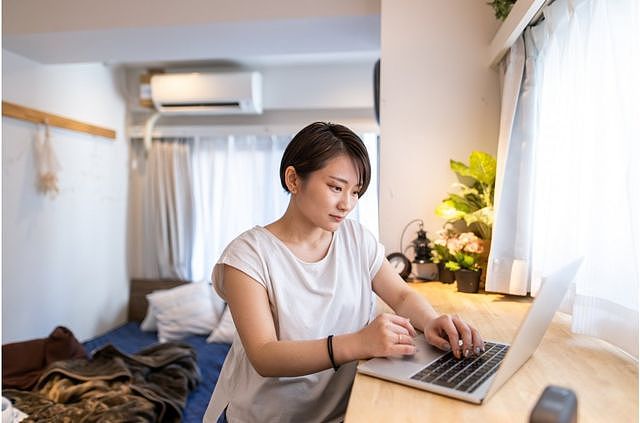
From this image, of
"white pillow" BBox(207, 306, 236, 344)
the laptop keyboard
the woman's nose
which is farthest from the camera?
"white pillow" BBox(207, 306, 236, 344)

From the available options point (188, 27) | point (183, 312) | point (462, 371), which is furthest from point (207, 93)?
point (462, 371)

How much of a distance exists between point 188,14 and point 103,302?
249 cm

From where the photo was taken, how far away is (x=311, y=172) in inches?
46.7

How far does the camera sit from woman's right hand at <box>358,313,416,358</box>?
3.24 feet

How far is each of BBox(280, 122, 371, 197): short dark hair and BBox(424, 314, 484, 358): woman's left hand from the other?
37 centimetres

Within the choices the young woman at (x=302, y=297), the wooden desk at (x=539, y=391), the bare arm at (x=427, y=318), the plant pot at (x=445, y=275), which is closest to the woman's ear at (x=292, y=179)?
the young woman at (x=302, y=297)

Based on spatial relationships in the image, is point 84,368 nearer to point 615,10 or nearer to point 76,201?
point 76,201

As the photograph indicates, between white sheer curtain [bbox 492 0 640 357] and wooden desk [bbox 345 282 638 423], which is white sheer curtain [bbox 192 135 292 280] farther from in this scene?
wooden desk [bbox 345 282 638 423]

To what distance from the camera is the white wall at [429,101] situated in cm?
217

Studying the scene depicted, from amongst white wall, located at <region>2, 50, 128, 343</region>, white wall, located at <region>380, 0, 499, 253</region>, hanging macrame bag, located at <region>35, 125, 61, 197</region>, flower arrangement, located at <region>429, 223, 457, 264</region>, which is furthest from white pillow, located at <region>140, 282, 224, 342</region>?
flower arrangement, located at <region>429, 223, 457, 264</region>

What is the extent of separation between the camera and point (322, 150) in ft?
3.86

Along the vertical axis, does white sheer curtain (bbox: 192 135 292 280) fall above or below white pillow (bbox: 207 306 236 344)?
above

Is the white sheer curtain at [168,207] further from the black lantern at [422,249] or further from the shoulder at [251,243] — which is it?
the shoulder at [251,243]

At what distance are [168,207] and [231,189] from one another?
0.55m
